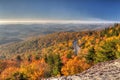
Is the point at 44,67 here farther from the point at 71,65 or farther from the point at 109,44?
the point at 109,44

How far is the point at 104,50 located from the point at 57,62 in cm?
2051

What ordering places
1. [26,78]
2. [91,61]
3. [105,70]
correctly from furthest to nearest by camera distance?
[91,61] < [26,78] < [105,70]

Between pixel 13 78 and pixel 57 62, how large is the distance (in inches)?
708

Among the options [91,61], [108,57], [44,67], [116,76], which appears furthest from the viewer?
[44,67]

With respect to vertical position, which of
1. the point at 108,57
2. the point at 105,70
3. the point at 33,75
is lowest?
the point at 33,75

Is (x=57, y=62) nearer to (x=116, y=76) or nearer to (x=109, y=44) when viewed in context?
(x=109, y=44)

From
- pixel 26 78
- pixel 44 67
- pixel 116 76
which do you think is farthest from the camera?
pixel 44 67

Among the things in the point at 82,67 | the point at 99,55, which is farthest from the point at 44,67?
the point at 99,55

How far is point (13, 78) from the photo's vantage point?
80688 millimetres

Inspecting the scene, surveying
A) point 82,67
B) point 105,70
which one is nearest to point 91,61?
point 82,67

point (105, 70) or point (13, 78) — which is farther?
point (13, 78)

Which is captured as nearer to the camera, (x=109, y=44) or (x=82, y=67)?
(x=109, y=44)

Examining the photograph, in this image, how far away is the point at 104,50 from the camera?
78.1 meters

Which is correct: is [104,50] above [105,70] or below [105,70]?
below
